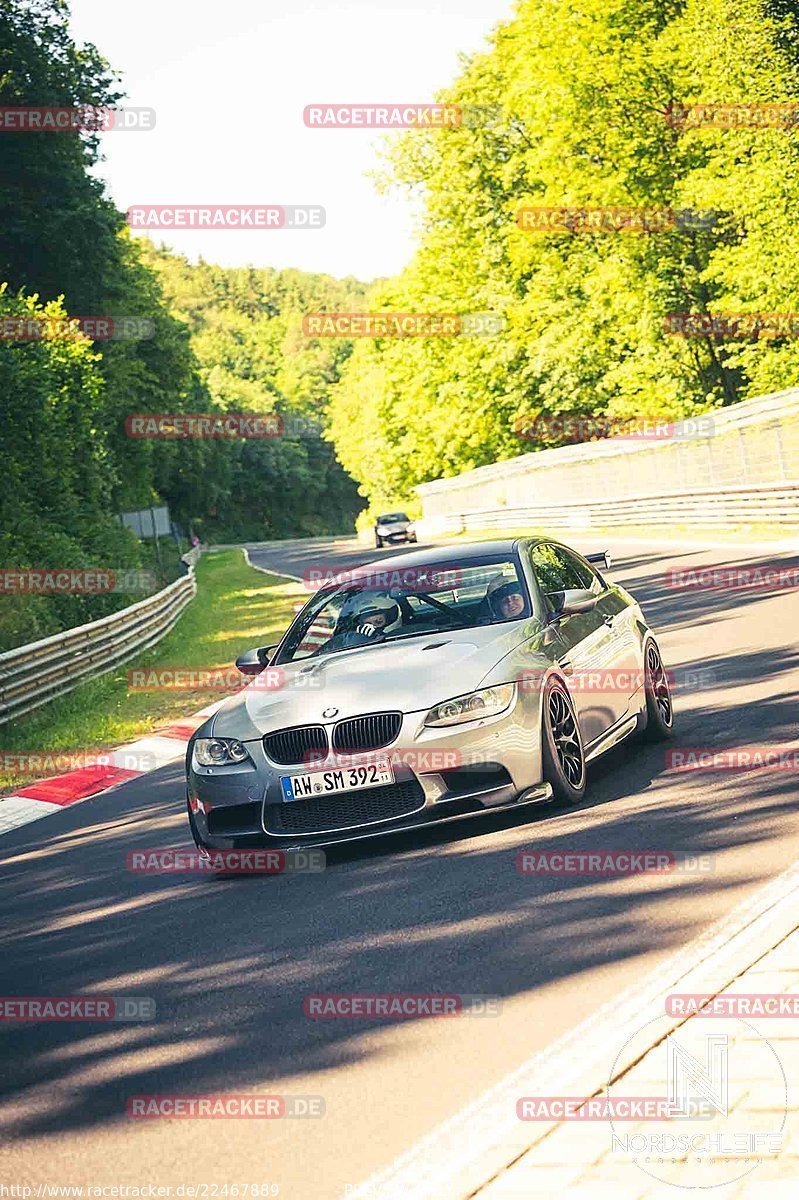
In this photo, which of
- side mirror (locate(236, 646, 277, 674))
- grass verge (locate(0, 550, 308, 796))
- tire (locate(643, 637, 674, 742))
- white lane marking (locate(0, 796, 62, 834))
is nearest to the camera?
side mirror (locate(236, 646, 277, 674))

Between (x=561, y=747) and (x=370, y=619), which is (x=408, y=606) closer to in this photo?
(x=370, y=619)

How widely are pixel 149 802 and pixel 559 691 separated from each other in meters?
4.59

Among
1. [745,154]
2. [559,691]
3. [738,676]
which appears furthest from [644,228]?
[559,691]

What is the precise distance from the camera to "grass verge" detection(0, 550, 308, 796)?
16.2m

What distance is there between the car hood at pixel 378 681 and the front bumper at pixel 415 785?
16cm

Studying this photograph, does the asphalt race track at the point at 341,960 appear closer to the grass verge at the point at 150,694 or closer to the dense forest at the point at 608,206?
the grass verge at the point at 150,694

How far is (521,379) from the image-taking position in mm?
60188

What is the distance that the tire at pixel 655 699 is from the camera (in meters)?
9.48

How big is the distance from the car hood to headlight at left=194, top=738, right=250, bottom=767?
0.05 m

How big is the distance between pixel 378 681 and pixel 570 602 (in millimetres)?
1480

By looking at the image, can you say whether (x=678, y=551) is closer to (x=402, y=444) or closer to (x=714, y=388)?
(x=714, y=388)

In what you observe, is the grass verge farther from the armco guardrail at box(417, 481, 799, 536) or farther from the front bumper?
the armco guardrail at box(417, 481, 799, 536)

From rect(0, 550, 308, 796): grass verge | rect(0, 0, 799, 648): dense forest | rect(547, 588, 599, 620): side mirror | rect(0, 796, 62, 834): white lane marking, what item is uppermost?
rect(0, 0, 799, 648): dense forest

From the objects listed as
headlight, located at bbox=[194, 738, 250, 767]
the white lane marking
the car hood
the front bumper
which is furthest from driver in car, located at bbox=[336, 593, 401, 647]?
the white lane marking
